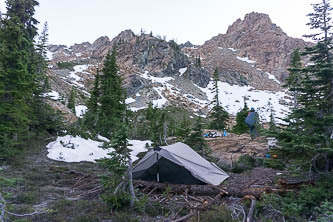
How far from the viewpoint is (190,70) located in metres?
108

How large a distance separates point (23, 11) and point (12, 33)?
3.92 meters

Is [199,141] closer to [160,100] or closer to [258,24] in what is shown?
[160,100]

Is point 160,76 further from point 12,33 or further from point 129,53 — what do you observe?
point 12,33

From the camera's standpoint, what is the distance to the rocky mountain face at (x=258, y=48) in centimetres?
14980

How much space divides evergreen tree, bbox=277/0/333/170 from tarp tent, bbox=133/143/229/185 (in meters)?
3.36

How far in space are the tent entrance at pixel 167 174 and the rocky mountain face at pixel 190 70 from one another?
110 ft

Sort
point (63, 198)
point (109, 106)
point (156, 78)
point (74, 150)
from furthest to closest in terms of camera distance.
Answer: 1. point (156, 78)
2. point (109, 106)
3. point (74, 150)
4. point (63, 198)

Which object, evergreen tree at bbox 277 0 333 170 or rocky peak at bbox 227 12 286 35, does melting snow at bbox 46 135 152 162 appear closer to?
evergreen tree at bbox 277 0 333 170

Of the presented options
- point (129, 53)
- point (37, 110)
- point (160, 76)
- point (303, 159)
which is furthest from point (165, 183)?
point (129, 53)

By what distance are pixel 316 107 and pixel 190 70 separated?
103m

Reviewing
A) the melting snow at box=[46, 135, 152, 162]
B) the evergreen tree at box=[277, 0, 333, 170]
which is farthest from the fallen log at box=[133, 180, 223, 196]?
the melting snow at box=[46, 135, 152, 162]

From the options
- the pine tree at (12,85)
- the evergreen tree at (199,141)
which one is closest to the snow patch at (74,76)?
the pine tree at (12,85)

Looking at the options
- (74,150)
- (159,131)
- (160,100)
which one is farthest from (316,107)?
(160,100)

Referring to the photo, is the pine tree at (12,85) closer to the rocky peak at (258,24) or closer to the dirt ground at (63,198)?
the dirt ground at (63,198)
